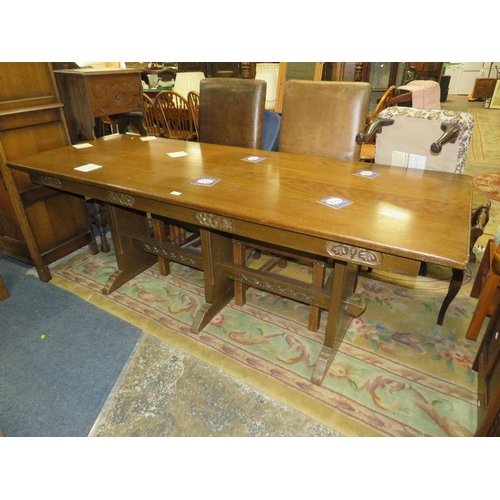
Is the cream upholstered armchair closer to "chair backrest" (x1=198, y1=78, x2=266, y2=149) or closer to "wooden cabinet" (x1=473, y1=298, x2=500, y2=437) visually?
"wooden cabinet" (x1=473, y1=298, x2=500, y2=437)

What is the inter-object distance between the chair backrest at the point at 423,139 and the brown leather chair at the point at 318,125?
14 centimetres

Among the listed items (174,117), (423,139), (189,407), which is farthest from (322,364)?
(174,117)

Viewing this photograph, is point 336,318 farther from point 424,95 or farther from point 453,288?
point 424,95

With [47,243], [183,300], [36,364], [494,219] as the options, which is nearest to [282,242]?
[183,300]

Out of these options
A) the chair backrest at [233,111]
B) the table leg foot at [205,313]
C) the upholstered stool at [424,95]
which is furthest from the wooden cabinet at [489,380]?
the upholstered stool at [424,95]

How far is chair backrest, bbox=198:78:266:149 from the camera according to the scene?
2074 mm

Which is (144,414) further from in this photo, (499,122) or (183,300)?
(499,122)

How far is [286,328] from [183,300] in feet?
2.01

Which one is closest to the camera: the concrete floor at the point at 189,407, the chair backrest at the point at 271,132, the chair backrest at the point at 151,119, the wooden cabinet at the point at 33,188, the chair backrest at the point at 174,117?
the concrete floor at the point at 189,407

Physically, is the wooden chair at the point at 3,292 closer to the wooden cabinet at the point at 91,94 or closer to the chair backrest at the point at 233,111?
the wooden cabinet at the point at 91,94

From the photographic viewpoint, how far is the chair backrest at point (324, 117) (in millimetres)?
1820

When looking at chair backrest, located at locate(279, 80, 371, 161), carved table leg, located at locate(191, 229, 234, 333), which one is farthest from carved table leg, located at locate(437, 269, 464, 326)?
carved table leg, located at locate(191, 229, 234, 333)

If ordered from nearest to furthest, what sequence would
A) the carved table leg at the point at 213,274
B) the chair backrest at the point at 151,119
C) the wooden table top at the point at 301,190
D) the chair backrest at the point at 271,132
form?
A: the wooden table top at the point at 301,190 < the carved table leg at the point at 213,274 < the chair backrest at the point at 271,132 < the chair backrest at the point at 151,119

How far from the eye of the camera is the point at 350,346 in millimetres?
1723
